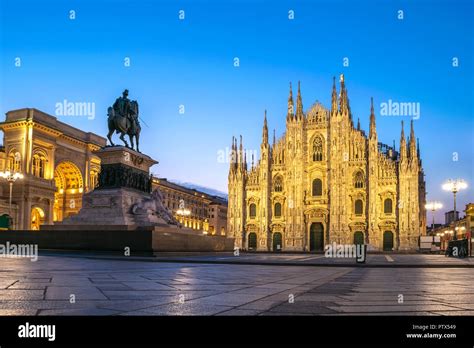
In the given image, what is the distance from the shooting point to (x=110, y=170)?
2588cm

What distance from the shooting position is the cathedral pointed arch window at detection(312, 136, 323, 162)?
6525 cm

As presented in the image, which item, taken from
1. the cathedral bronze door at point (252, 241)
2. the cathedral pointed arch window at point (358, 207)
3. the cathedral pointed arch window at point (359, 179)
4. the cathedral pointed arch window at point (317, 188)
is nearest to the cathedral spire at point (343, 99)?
the cathedral pointed arch window at point (359, 179)

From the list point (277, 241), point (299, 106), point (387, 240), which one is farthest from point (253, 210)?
point (387, 240)

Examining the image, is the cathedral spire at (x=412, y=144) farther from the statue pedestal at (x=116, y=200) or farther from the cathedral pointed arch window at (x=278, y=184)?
the statue pedestal at (x=116, y=200)

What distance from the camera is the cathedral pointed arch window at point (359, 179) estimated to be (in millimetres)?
62500

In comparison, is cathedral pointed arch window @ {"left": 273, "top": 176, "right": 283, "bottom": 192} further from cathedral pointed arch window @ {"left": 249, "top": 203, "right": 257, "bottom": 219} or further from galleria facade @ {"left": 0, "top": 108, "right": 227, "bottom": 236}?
galleria facade @ {"left": 0, "top": 108, "right": 227, "bottom": 236}

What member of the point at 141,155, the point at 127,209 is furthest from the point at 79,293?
the point at 141,155

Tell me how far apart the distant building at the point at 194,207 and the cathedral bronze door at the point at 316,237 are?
86.2ft

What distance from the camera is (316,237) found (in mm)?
64438

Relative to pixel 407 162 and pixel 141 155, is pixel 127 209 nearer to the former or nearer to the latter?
pixel 141 155

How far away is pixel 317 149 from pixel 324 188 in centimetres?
537

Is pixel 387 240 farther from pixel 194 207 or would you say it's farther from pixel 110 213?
pixel 194 207

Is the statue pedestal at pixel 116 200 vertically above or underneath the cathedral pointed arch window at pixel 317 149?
underneath

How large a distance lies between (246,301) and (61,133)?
5901 cm
